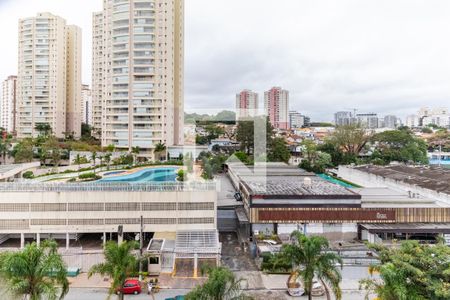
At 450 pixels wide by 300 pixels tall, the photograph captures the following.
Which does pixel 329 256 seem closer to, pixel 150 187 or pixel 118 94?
pixel 150 187

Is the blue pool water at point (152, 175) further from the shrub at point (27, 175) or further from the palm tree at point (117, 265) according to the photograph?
the palm tree at point (117, 265)

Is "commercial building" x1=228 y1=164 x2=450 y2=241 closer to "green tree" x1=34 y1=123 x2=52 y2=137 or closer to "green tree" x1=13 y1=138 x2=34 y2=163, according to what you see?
"green tree" x1=13 y1=138 x2=34 y2=163

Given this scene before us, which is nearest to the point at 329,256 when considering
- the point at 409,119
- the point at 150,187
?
the point at 150,187

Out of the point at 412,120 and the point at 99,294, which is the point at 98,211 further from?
the point at 412,120

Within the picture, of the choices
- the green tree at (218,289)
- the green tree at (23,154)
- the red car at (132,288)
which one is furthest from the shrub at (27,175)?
the green tree at (218,289)

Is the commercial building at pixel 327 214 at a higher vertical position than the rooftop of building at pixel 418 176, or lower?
lower
